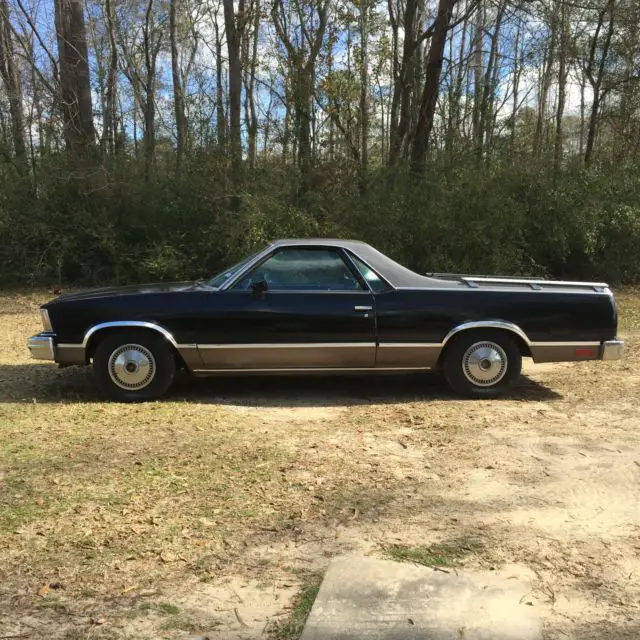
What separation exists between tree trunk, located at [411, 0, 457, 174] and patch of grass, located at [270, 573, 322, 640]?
529 inches

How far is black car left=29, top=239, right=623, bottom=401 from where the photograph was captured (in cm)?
567

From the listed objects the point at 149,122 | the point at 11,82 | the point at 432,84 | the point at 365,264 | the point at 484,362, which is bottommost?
the point at 484,362

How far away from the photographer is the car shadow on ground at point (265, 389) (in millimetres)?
5958

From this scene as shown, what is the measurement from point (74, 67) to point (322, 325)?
12.9 metres

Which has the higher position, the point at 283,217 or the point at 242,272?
the point at 283,217

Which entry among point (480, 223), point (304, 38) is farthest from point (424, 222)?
point (304, 38)

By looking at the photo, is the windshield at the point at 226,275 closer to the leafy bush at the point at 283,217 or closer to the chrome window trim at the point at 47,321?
the chrome window trim at the point at 47,321

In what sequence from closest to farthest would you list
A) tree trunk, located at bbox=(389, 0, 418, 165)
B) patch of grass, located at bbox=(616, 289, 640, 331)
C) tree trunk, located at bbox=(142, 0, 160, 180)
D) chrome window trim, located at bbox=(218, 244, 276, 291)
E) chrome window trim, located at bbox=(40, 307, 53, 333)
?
chrome window trim, located at bbox=(40, 307, 53, 333), chrome window trim, located at bbox=(218, 244, 276, 291), patch of grass, located at bbox=(616, 289, 640, 331), tree trunk, located at bbox=(142, 0, 160, 180), tree trunk, located at bbox=(389, 0, 418, 165)

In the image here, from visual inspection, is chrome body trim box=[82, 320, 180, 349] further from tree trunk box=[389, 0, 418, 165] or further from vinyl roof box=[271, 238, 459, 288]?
tree trunk box=[389, 0, 418, 165]

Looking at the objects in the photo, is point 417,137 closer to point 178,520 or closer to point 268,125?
point 268,125

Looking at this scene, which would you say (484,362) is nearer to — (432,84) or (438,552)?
(438,552)

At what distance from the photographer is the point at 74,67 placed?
606 inches

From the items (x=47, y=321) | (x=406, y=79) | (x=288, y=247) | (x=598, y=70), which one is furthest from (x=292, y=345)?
(x=598, y=70)

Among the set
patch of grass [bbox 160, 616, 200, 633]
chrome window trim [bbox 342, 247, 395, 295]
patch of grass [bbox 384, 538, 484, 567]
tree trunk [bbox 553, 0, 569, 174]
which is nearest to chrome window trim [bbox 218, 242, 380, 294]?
chrome window trim [bbox 342, 247, 395, 295]
